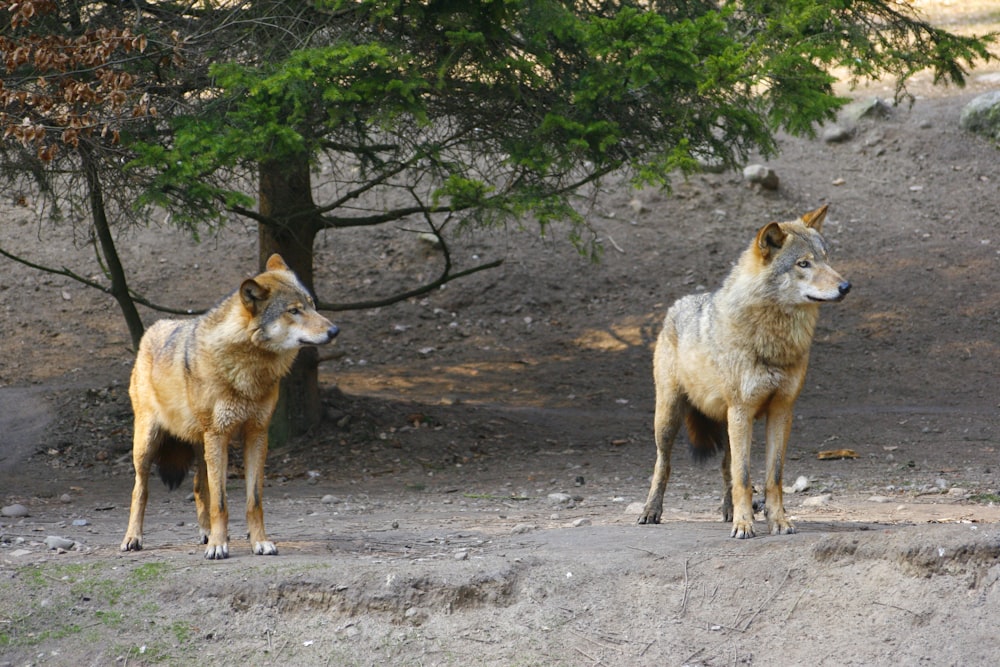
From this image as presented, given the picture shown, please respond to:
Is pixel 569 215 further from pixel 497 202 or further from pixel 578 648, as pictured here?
pixel 578 648

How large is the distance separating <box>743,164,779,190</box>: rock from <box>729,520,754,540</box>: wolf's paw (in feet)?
54.1

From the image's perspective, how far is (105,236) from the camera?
13648 millimetres

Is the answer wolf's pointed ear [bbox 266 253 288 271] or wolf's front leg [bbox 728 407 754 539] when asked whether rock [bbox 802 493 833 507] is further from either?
wolf's pointed ear [bbox 266 253 288 271]

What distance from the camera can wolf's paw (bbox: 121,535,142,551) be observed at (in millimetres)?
8273

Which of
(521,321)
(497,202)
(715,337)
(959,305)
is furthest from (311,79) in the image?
(959,305)

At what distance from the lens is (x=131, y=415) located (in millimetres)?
14633

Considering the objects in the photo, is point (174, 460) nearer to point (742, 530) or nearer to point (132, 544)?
point (132, 544)

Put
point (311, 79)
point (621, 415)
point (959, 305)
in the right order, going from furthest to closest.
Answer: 1. point (959, 305)
2. point (621, 415)
3. point (311, 79)

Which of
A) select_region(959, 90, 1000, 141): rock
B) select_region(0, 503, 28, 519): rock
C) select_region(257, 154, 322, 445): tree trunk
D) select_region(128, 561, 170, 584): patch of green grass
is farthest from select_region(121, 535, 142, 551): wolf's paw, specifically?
select_region(959, 90, 1000, 141): rock

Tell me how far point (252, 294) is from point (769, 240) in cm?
378

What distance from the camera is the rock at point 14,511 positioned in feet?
34.1

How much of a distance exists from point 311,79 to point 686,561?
5.63 m

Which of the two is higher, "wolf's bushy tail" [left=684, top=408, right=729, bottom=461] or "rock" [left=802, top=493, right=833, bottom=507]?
"wolf's bushy tail" [left=684, top=408, right=729, bottom=461]

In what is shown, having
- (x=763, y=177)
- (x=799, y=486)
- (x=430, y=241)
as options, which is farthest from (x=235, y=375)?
(x=763, y=177)
